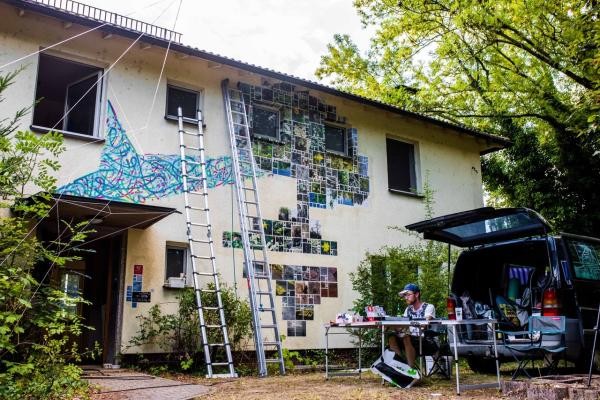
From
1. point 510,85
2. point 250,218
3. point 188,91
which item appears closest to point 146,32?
point 188,91

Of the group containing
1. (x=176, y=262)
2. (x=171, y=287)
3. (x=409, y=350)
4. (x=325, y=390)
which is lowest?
(x=325, y=390)

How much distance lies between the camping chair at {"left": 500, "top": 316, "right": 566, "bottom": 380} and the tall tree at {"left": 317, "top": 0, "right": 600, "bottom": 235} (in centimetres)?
821

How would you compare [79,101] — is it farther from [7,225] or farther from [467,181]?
[467,181]

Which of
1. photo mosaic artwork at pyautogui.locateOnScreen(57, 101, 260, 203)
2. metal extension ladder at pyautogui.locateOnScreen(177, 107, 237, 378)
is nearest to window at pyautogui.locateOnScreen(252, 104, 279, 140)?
metal extension ladder at pyautogui.locateOnScreen(177, 107, 237, 378)

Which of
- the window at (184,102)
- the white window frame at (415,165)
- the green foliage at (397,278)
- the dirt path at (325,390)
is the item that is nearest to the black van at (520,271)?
the dirt path at (325,390)

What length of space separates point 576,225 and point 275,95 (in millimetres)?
9454

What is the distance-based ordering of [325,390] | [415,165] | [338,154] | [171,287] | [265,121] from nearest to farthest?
[325,390], [171,287], [265,121], [338,154], [415,165]

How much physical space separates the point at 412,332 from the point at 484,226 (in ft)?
5.78

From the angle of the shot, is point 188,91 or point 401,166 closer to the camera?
point 188,91

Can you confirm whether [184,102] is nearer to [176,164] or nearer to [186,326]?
[176,164]

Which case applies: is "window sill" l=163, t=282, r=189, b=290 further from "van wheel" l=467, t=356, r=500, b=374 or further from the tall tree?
the tall tree

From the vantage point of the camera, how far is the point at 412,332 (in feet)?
23.9

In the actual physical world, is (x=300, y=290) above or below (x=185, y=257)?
below

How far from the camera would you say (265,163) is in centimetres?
1071
